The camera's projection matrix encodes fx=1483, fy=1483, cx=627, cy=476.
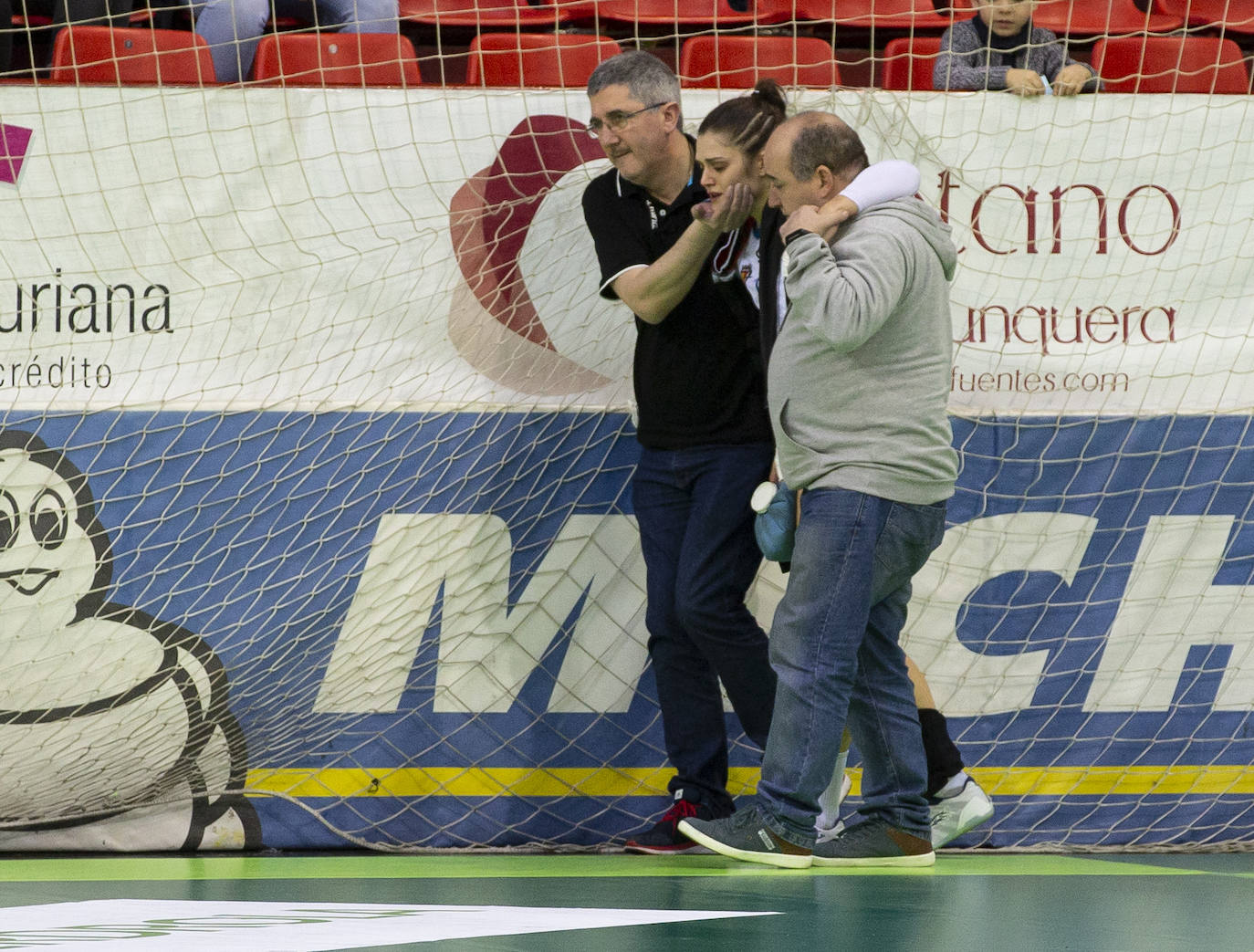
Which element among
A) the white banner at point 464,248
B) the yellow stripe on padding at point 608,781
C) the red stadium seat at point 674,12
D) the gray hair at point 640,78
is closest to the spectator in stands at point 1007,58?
the white banner at point 464,248

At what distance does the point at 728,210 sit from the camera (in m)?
3.18

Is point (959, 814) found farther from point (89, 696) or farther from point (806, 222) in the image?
point (89, 696)

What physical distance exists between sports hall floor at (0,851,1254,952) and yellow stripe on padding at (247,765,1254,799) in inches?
11.7

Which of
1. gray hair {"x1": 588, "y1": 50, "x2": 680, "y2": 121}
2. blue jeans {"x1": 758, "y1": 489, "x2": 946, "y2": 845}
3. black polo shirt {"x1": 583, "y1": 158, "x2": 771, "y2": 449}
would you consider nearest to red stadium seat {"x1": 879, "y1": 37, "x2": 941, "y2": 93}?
gray hair {"x1": 588, "y1": 50, "x2": 680, "y2": 121}

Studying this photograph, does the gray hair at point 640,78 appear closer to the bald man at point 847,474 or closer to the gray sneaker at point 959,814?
the bald man at point 847,474

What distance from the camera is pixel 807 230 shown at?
9.71 feet

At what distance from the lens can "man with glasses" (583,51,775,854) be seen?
339 cm

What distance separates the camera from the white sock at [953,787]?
3.49 m

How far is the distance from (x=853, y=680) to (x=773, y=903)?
25.5 inches

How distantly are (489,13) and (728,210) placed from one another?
2.42 metres

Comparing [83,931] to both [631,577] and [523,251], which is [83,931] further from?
[523,251]

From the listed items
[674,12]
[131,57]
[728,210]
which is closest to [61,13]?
[131,57]

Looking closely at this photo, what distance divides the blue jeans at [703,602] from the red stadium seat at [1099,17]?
2723mm

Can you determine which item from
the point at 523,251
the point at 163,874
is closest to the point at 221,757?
the point at 163,874
